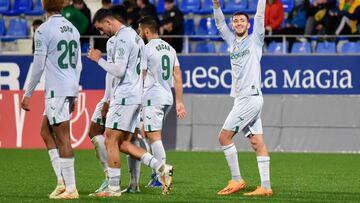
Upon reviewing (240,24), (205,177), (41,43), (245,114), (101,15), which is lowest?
(205,177)

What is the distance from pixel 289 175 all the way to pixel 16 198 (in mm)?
5694

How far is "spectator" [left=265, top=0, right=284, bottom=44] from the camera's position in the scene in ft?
78.9

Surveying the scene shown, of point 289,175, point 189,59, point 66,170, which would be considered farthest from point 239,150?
point 66,170

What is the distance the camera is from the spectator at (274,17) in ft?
78.9

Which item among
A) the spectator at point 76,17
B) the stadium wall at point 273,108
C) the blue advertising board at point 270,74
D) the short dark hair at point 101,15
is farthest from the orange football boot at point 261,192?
the spectator at point 76,17

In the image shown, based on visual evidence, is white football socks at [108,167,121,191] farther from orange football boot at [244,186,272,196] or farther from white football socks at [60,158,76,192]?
orange football boot at [244,186,272,196]

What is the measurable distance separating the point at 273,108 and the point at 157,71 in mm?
8746

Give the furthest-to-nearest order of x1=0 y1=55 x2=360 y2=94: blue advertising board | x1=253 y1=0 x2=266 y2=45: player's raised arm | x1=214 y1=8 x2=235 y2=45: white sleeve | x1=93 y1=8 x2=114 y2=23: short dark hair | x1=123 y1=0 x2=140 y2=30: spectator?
x1=123 y1=0 x2=140 y2=30: spectator, x1=0 y1=55 x2=360 y2=94: blue advertising board, x1=214 y1=8 x2=235 y2=45: white sleeve, x1=253 y1=0 x2=266 y2=45: player's raised arm, x1=93 y1=8 x2=114 y2=23: short dark hair

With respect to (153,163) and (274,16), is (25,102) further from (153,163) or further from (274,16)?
(274,16)

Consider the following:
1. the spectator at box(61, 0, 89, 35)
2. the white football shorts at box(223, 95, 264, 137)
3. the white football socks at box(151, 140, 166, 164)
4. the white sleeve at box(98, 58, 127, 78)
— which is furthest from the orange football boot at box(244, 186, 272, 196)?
the spectator at box(61, 0, 89, 35)

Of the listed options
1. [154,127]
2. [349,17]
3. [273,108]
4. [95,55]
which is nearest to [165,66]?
[154,127]

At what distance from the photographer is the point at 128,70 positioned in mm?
11898

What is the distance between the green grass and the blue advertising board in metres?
2.11

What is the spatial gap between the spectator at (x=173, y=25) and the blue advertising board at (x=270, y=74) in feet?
1.58
